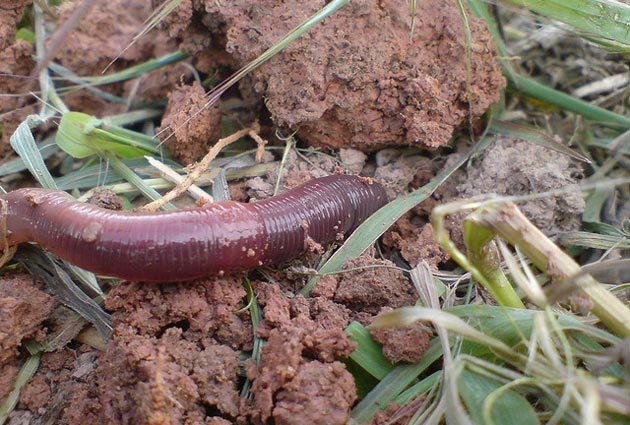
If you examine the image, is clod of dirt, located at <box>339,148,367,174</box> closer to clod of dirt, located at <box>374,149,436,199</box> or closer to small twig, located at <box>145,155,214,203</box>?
clod of dirt, located at <box>374,149,436,199</box>

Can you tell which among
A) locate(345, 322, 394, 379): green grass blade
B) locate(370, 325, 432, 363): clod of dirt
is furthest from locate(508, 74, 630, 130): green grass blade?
locate(345, 322, 394, 379): green grass blade

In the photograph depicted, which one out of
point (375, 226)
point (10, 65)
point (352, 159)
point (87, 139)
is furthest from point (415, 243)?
point (10, 65)

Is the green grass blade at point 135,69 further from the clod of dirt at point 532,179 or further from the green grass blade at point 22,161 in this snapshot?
the clod of dirt at point 532,179

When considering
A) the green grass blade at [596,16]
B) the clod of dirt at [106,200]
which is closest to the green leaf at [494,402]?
the clod of dirt at [106,200]

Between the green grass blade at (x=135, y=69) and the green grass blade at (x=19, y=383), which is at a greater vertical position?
the green grass blade at (x=135, y=69)

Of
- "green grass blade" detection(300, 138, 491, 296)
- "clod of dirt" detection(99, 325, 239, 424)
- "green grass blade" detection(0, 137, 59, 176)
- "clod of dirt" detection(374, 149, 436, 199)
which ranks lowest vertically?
"clod of dirt" detection(99, 325, 239, 424)

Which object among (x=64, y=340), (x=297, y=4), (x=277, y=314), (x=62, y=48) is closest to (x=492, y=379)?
(x=277, y=314)
